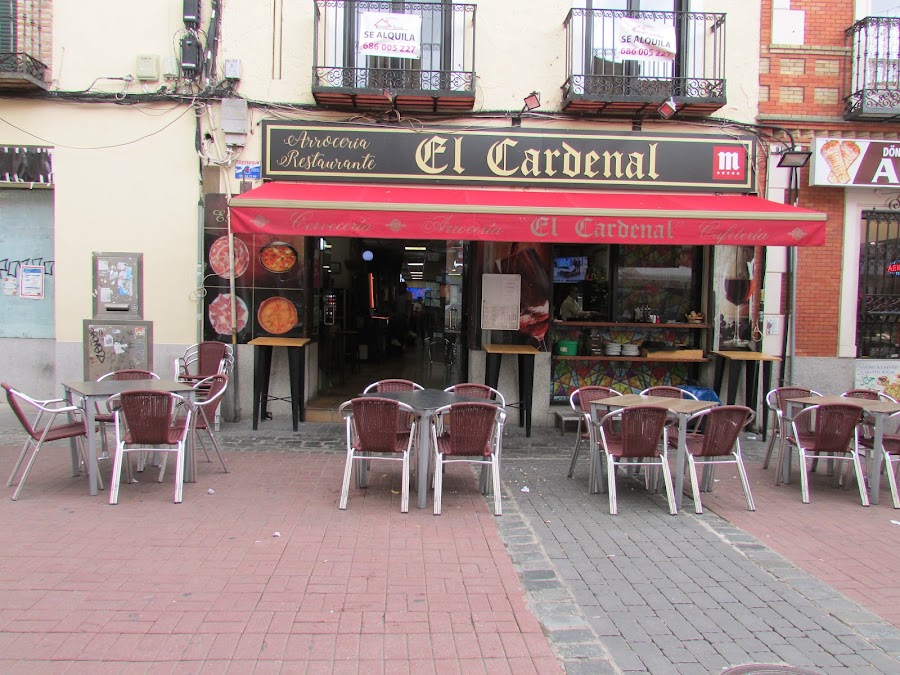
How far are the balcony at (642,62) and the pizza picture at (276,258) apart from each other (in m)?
4.28

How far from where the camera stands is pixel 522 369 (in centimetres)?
877

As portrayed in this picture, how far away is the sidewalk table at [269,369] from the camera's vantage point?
27.6 feet

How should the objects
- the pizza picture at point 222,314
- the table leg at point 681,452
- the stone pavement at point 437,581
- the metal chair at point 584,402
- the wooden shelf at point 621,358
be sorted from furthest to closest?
the wooden shelf at point 621,358
the pizza picture at point 222,314
the metal chair at point 584,402
the table leg at point 681,452
the stone pavement at point 437,581

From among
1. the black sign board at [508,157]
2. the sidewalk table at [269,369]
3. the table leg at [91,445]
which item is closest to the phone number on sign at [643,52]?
the black sign board at [508,157]

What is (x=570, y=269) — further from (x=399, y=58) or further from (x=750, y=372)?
(x=399, y=58)

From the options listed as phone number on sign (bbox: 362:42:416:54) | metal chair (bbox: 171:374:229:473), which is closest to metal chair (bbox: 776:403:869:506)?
metal chair (bbox: 171:374:229:473)

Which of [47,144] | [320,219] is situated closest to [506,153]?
[320,219]

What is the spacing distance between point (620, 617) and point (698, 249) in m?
7.21

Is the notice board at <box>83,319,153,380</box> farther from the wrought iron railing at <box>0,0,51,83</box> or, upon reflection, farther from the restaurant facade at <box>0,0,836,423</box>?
the wrought iron railing at <box>0,0,51,83</box>

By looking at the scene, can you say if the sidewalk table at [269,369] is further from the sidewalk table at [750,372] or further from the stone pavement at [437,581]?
the sidewalk table at [750,372]

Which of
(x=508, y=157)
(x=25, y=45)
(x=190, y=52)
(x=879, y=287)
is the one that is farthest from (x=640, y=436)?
(x=25, y=45)

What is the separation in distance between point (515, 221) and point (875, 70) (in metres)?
5.92

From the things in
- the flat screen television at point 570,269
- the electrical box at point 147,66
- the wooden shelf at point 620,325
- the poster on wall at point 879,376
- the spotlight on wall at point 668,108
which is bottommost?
the poster on wall at point 879,376

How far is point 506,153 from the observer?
889 cm
